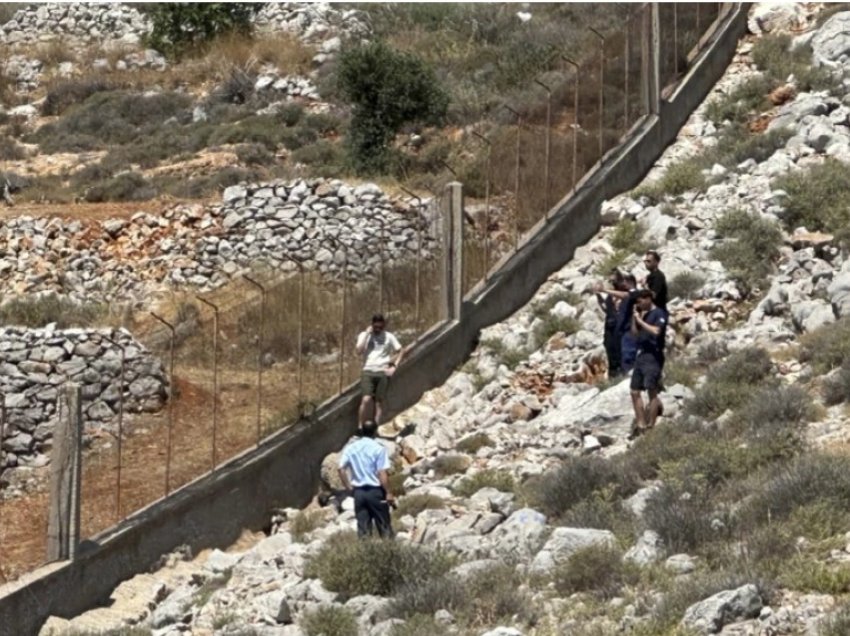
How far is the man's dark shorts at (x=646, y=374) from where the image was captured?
893 inches

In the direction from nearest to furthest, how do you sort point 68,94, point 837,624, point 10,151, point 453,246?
1. point 837,624
2. point 453,246
3. point 10,151
4. point 68,94

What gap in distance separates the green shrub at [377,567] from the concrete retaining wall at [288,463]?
3771 millimetres

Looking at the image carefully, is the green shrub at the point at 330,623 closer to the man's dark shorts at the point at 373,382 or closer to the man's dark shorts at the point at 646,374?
the man's dark shorts at the point at 646,374

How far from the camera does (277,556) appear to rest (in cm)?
2155

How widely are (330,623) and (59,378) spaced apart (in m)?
12.1

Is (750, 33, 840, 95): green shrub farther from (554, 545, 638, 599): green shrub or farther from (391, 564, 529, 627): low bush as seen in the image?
(391, 564, 529, 627): low bush

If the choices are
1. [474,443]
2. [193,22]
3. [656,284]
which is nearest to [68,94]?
[193,22]

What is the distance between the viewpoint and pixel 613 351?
82.8 ft

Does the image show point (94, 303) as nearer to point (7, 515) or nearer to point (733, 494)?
point (7, 515)

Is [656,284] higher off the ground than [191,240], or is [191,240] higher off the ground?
[656,284]

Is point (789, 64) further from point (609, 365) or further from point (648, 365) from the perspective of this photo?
point (648, 365)

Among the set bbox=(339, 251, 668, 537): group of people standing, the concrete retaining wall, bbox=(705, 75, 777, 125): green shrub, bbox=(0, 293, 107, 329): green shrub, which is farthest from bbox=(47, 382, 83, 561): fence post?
bbox=(705, 75, 777, 125): green shrub

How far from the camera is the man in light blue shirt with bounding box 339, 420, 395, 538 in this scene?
20.4m

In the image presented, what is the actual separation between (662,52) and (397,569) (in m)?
18.1
